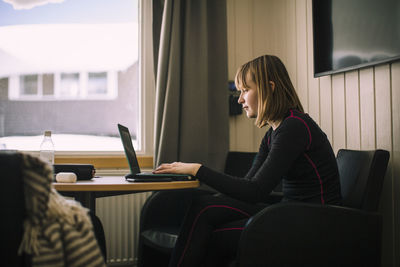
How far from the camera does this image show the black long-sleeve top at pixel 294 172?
4.40ft

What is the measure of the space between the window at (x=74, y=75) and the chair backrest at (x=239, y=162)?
22.7 inches

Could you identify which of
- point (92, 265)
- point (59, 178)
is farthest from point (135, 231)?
point (92, 265)

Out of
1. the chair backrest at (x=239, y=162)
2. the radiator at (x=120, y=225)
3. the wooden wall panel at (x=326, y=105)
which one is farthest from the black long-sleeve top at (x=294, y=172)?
the radiator at (x=120, y=225)

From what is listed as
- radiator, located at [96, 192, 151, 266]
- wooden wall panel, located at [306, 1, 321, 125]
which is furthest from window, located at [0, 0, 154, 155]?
wooden wall panel, located at [306, 1, 321, 125]

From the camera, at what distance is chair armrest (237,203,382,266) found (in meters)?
1.21

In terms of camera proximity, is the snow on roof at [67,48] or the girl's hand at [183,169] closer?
the girl's hand at [183,169]

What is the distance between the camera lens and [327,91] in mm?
2150

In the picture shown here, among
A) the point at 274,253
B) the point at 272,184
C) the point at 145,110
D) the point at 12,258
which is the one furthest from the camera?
the point at 145,110

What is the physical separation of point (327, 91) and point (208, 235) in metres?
1.19

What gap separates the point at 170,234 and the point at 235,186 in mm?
593

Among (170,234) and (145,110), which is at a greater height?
(145,110)

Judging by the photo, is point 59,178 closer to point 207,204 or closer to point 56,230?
point 207,204

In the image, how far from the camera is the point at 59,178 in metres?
1.41

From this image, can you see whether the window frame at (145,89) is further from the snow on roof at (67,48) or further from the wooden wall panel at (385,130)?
the wooden wall panel at (385,130)
